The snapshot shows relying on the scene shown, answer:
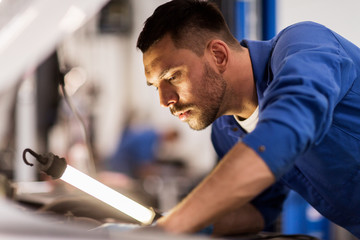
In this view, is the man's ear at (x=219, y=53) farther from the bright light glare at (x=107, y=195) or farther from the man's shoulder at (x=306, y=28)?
the bright light glare at (x=107, y=195)

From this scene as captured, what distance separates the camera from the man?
67 centimetres

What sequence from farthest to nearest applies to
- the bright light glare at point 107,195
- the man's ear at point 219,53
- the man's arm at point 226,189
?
the man's ear at point 219,53, the bright light glare at point 107,195, the man's arm at point 226,189

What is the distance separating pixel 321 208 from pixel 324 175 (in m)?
0.14

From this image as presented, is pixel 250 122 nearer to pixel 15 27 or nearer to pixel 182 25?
pixel 182 25

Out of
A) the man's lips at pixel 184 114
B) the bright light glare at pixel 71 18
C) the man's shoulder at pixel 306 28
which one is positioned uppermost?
the man's shoulder at pixel 306 28

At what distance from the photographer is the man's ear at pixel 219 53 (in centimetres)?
93

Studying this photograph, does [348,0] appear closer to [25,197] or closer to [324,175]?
[324,175]

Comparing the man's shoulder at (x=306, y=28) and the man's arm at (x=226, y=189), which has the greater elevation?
the man's shoulder at (x=306, y=28)

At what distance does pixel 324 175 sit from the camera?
955 mm

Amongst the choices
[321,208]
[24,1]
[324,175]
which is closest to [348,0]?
[324,175]

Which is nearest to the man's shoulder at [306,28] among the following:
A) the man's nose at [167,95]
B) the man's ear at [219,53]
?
the man's ear at [219,53]

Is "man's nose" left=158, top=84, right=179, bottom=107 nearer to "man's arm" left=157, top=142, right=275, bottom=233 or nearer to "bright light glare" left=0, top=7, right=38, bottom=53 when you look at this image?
"man's arm" left=157, top=142, right=275, bottom=233

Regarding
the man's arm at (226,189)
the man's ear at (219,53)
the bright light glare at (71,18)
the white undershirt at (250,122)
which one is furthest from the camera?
the bright light glare at (71,18)

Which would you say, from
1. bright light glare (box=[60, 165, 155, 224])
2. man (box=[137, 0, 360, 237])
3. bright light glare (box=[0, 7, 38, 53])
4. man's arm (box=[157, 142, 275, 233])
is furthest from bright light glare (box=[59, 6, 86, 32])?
man's arm (box=[157, 142, 275, 233])
